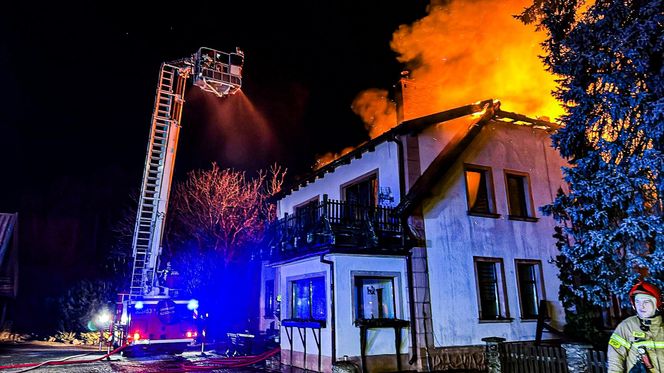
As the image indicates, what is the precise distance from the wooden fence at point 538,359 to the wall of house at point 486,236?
8.65ft

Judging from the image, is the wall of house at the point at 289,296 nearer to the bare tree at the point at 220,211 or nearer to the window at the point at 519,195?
the window at the point at 519,195

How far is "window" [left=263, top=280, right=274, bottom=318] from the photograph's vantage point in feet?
64.6

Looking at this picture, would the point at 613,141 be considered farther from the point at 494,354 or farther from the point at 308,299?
the point at 308,299

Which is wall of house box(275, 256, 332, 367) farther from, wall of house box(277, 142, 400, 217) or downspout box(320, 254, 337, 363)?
wall of house box(277, 142, 400, 217)

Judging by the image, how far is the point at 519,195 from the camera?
16000mm

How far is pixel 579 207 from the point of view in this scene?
396 inches

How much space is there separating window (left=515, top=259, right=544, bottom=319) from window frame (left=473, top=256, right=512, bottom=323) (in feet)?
2.10

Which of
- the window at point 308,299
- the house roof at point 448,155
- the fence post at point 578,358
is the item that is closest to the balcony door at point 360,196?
the house roof at point 448,155

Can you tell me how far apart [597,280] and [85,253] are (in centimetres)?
3339

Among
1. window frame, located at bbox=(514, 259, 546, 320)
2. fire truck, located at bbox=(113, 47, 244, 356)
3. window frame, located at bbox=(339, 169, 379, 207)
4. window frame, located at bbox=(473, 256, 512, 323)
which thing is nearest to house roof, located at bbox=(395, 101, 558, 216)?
window frame, located at bbox=(339, 169, 379, 207)

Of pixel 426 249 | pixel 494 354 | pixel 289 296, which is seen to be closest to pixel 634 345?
pixel 494 354

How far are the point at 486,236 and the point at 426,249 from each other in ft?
8.14

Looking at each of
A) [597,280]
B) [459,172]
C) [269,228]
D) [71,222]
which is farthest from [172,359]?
[71,222]

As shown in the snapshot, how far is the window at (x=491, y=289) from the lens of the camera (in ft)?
46.1
